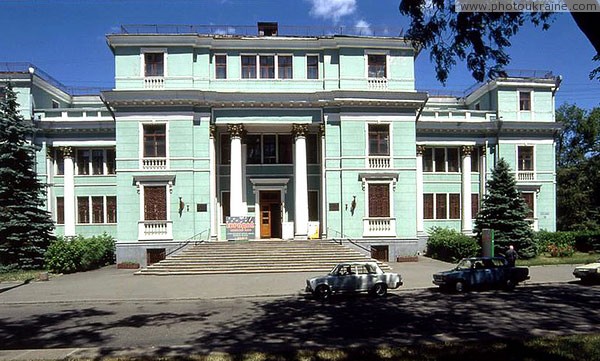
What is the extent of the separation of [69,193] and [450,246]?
1060 inches

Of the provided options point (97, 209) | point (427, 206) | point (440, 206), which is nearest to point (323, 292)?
point (427, 206)

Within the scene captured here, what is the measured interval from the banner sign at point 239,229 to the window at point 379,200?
308 inches

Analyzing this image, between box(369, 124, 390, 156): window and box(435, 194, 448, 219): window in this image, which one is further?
box(435, 194, 448, 219): window

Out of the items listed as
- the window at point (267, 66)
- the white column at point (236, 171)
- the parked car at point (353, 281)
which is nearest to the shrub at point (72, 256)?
the white column at point (236, 171)

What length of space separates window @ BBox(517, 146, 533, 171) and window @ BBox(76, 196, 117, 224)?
31.6m

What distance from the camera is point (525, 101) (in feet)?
120

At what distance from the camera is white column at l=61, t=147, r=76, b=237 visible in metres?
33.4

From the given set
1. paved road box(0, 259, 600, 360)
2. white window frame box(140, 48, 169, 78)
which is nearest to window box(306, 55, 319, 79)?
white window frame box(140, 48, 169, 78)

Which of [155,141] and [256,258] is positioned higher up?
[155,141]

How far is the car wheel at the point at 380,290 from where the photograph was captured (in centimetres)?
1711

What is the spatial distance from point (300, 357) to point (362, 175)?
21.6 meters

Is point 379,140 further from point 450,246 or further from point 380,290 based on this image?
point 380,290

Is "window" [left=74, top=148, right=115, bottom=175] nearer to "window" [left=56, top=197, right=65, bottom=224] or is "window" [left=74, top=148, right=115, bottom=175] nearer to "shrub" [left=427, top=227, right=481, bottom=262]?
"window" [left=56, top=197, right=65, bottom=224]

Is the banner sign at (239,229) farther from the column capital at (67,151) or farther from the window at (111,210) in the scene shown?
the column capital at (67,151)
